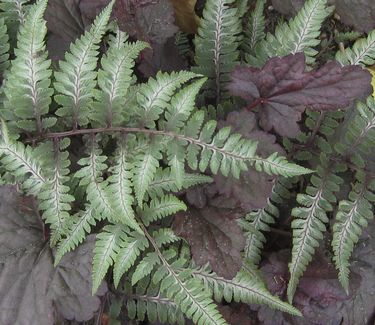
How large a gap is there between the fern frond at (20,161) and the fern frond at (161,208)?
1.15 ft

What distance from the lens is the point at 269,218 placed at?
1.95 m

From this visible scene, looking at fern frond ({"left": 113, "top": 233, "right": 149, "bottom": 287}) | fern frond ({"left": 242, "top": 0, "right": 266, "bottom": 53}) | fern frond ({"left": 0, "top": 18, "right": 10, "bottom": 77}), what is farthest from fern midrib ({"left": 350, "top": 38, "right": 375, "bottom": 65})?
fern frond ({"left": 0, "top": 18, "right": 10, "bottom": 77})

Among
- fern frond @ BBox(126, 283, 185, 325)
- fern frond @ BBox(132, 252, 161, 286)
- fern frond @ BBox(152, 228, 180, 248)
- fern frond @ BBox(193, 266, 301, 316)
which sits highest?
fern frond @ BBox(152, 228, 180, 248)

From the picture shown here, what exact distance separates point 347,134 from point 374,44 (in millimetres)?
316

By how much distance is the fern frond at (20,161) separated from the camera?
155 cm

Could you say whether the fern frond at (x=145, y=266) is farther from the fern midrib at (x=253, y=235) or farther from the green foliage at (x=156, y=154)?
the fern midrib at (x=253, y=235)

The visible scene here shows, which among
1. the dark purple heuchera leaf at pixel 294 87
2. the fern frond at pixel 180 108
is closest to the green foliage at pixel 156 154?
the fern frond at pixel 180 108

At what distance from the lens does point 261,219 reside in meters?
1.95

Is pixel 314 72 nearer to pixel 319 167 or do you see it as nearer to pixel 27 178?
pixel 319 167

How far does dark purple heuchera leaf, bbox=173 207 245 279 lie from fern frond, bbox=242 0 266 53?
68cm

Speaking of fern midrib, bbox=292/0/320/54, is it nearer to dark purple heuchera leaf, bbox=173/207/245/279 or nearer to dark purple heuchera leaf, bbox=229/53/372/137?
dark purple heuchera leaf, bbox=229/53/372/137

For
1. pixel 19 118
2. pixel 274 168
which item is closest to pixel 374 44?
pixel 274 168

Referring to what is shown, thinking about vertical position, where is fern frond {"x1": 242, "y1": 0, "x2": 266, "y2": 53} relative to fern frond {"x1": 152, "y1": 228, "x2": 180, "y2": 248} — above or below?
above

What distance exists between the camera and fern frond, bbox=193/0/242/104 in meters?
1.86
